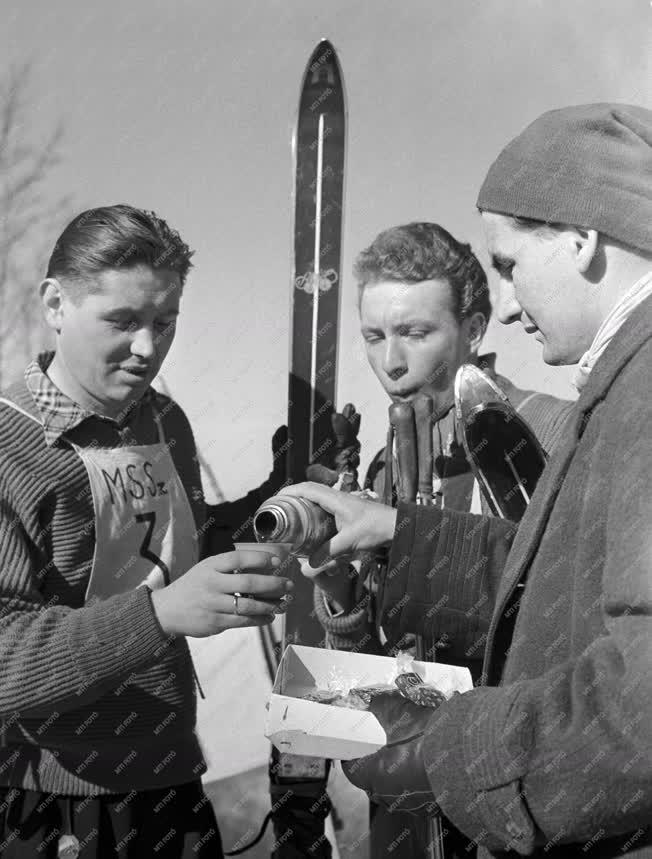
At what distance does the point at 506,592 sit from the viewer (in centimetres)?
92

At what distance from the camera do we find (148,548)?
1578mm

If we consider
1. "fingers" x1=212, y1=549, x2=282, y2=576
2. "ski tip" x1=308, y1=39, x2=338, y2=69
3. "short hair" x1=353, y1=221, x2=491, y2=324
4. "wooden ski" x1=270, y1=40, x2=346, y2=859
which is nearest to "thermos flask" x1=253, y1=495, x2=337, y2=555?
"fingers" x1=212, y1=549, x2=282, y2=576

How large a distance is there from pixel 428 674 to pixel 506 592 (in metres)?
0.35

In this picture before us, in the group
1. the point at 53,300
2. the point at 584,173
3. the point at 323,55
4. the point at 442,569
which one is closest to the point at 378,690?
the point at 442,569

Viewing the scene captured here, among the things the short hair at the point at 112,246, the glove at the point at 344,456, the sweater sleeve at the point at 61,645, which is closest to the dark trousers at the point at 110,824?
the sweater sleeve at the point at 61,645

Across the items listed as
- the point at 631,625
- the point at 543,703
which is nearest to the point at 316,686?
the point at 543,703

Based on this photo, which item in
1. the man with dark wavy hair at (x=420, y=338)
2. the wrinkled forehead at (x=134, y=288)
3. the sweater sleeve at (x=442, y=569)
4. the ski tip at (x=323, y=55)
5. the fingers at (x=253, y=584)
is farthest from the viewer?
the ski tip at (x=323, y=55)

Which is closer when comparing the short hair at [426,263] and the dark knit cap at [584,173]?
the dark knit cap at [584,173]

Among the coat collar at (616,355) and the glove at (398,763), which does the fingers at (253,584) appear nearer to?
the glove at (398,763)

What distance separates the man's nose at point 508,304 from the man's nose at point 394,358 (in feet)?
2.44

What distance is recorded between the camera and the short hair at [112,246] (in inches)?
58.6

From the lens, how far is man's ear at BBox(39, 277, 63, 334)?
1515mm

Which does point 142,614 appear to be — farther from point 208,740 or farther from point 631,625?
point 208,740

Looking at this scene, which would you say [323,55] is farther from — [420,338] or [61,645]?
[61,645]
